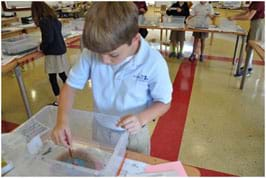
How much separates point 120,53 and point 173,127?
1.41 meters

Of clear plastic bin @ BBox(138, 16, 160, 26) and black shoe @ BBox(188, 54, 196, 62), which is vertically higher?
clear plastic bin @ BBox(138, 16, 160, 26)

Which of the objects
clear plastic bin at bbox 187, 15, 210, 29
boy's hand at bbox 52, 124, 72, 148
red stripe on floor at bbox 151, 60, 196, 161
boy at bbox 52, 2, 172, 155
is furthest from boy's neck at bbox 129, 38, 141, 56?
clear plastic bin at bbox 187, 15, 210, 29

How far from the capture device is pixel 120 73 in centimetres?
75

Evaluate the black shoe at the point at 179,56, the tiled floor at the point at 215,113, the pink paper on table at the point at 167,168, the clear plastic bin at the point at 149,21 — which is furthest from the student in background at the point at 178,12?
the pink paper on table at the point at 167,168

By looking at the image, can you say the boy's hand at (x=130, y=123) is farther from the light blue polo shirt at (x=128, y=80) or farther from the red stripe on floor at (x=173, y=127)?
the red stripe on floor at (x=173, y=127)

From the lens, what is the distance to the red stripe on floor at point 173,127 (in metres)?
1.67

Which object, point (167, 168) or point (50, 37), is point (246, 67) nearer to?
point (50, 37)

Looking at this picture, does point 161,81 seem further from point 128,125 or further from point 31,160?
point 31,160

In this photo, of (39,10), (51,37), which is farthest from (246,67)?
(39,10)

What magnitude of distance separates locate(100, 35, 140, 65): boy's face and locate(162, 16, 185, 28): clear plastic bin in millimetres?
3139

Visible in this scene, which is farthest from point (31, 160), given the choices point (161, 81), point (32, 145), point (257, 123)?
point (257, 123)

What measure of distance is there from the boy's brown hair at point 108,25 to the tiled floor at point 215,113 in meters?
1.22

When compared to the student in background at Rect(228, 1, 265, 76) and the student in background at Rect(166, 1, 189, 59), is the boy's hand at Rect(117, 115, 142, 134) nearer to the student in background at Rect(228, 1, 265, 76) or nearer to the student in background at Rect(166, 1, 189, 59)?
the student in background at Rect(228, 1, 265, 76)

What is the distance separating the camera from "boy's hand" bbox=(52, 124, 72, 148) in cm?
67
